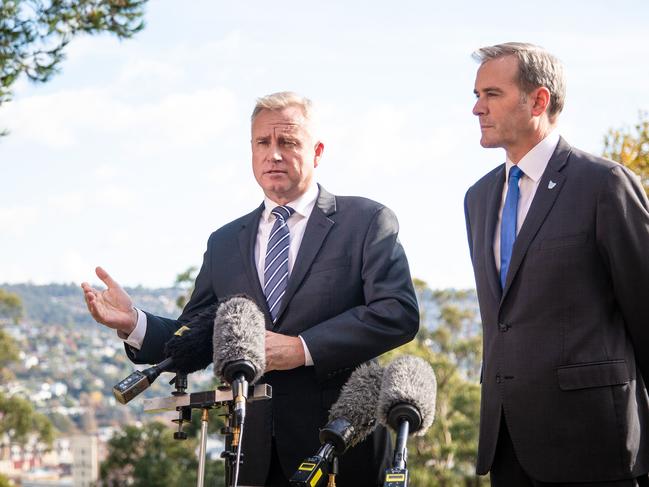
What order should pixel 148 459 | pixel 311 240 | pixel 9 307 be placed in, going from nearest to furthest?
pixel 311 240, pixel 148 459, pixel 9 307

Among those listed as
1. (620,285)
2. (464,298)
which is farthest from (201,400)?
(464,298)

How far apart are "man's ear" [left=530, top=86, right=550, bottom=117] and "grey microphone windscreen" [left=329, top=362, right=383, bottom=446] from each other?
110cm

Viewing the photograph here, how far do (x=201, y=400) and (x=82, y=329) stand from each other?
10599 cm

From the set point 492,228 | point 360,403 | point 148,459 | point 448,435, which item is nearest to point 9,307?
point 148,459

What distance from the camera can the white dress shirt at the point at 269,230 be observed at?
4492mm

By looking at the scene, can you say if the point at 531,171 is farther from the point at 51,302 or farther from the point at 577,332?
the point at 51,302

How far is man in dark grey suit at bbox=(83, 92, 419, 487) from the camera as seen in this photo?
4.23 metres

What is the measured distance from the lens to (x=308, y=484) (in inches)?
127

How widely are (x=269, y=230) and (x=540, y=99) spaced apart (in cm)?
131

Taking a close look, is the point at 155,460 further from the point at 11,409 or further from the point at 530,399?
the point at 530,399

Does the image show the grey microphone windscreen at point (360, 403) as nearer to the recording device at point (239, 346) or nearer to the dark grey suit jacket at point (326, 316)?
the recording device at point (239, 346)

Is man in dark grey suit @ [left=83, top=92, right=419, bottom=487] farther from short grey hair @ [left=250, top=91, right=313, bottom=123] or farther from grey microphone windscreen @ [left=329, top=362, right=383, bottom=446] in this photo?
grey microphone windscreen @ [left=329, top=362, right=383, bottom=446]

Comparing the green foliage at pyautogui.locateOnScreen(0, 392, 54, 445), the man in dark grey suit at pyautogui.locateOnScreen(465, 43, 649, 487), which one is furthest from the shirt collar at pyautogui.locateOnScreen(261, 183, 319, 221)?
the green foliage at pyautogui.locateOnScreen(0, 392, 54, 445)

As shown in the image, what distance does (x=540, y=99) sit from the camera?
3.97 m
